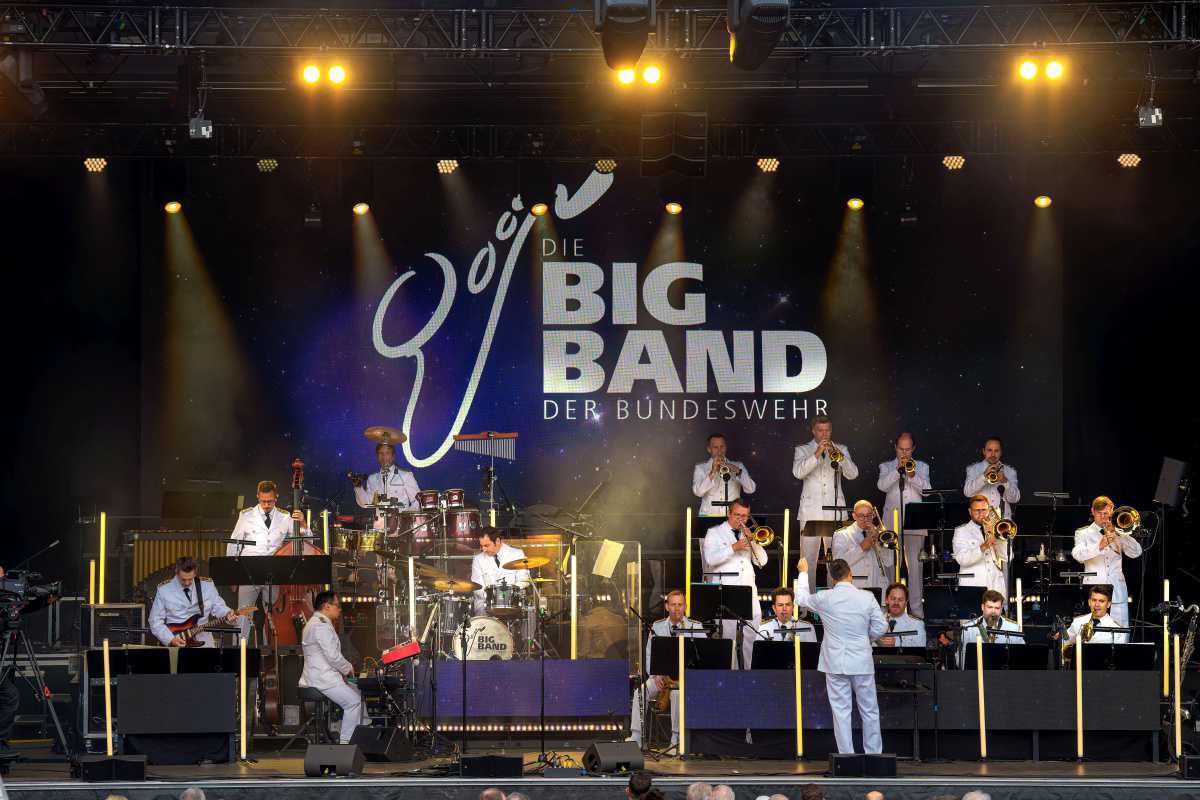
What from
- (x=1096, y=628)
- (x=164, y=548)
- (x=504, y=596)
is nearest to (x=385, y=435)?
(x=164, y=548)

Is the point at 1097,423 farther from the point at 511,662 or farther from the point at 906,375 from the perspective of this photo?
the point at 511,662

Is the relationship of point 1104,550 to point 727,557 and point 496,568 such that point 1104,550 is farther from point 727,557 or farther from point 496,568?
point 496,568

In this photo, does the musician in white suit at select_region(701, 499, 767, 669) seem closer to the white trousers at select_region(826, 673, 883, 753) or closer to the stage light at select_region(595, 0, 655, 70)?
the white trousers at select_region(826, 673, 883, 753)

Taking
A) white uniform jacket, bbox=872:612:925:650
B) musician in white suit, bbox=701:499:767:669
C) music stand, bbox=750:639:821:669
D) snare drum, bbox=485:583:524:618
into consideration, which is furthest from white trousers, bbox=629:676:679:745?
white uniform jacket, bbox=872:612:925:650

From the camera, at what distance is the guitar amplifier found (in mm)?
14070

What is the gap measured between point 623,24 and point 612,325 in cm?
858

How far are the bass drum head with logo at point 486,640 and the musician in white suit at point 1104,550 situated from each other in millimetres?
5253

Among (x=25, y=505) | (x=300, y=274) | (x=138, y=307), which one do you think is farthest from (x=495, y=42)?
(x=25, y=505)

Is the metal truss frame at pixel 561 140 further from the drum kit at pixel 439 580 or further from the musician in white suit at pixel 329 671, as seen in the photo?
the musician in white suit at pixel 329 671

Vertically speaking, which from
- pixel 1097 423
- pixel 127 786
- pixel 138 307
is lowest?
pixel 127 786

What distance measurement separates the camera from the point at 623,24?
32.5ft

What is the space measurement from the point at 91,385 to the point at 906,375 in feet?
29.2

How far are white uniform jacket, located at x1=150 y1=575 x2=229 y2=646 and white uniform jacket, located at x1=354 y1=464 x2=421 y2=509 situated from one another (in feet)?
7.91

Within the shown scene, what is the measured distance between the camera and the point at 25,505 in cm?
1738
